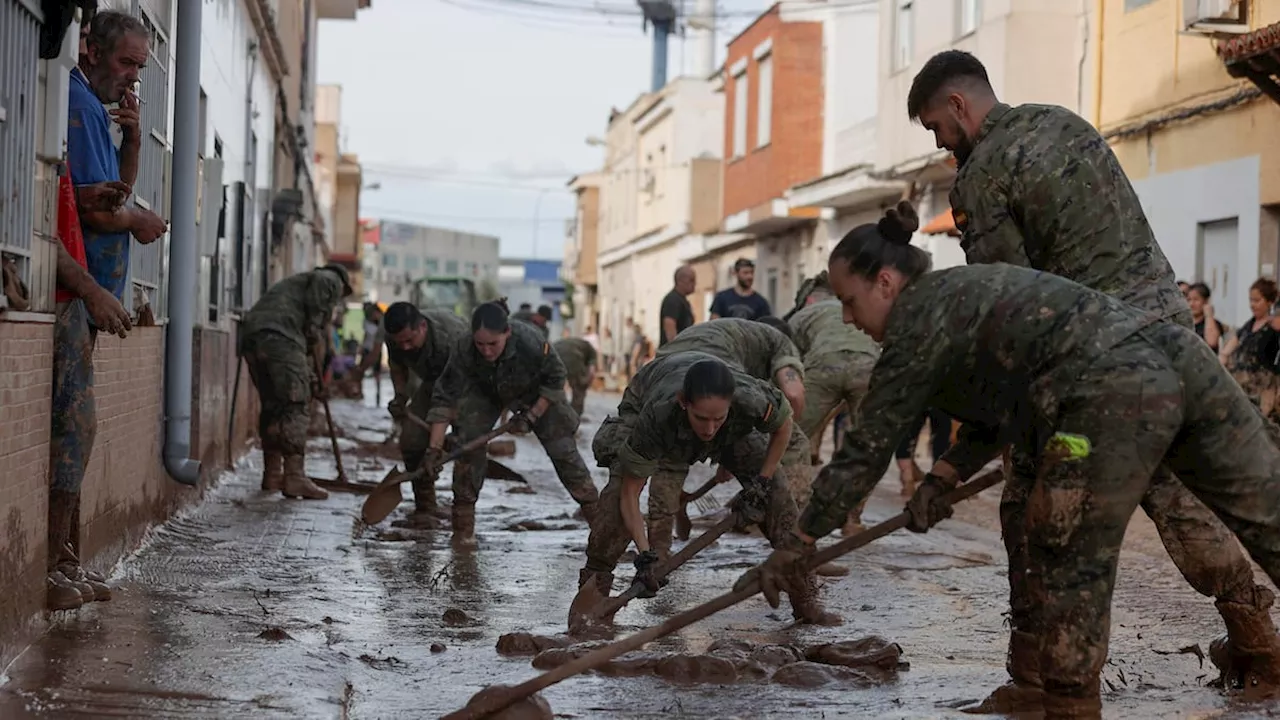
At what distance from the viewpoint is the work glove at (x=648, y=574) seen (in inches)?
241

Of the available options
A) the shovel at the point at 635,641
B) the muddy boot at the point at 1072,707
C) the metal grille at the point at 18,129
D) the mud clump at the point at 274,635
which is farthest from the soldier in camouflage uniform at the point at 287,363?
the muddy boot at the point at 1072,707

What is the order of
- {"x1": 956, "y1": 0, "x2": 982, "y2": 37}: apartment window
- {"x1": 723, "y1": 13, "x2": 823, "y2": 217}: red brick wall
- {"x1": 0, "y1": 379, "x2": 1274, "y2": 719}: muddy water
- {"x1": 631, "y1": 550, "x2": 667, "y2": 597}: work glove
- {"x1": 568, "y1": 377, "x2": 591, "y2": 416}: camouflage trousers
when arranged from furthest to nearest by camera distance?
{"x1": 723, "y1": 13, "x2": 823, "y2": 217}: red brick wall → {"x1": 956, "y1": 0, "x2": 982, "y2": 37}: apartment window → {"x1": 568, "y1": 377, "x2": 591, "y2": 416}: camouflage trousers → {"x1": 631, "y1": 550, "x2": 667, "y2": 597}: work glove → {"x1": 0, "y1": 379, "x2": 1274, "y2": 719}: muddy water

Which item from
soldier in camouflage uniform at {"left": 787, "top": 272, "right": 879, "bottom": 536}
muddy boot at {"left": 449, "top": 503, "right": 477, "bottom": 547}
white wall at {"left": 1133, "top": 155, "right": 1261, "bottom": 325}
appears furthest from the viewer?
white wall at {"left": 1133, "top": 155, "right": 1261, "bottom": 325}

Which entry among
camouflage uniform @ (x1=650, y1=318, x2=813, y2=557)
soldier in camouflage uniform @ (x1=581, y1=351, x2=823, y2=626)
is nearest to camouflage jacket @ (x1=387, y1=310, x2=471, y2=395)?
camouflage uniform @ (x1=650, y1=318, x2=813, y2=557)

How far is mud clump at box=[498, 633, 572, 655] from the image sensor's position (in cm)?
590

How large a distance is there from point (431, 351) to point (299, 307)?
1507 millimetres

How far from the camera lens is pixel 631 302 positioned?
48.3 metres

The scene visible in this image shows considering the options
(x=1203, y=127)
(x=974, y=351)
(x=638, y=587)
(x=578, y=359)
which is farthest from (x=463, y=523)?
(x=1203, y=127)

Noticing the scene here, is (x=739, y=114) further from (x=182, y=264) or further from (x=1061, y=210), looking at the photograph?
(x=1061, y=210)

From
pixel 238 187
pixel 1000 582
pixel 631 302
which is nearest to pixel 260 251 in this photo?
pixel 238 187

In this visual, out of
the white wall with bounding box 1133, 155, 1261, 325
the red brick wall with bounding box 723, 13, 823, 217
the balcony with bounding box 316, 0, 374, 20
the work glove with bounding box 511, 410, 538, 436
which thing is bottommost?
the work glove with bounding box 511, 410, 538, 436

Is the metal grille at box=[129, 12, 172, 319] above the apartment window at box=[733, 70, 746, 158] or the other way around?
the other way around

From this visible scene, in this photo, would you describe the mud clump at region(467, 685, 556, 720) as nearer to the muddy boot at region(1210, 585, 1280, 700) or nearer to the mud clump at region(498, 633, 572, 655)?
the mud clump at region(498, 633, 572, 655)

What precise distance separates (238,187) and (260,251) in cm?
311
